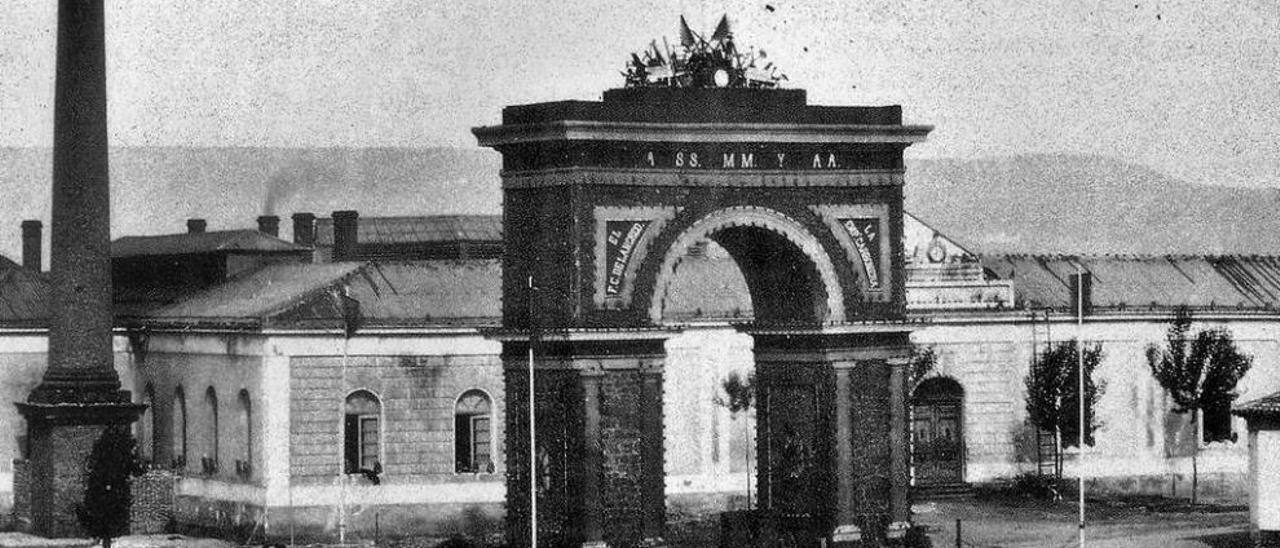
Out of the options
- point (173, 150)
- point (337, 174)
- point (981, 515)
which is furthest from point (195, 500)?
point (173, 150)

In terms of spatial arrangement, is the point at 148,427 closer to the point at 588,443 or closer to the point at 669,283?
the point at 669,283

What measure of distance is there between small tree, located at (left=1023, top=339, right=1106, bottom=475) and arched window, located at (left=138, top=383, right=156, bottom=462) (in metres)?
19.8

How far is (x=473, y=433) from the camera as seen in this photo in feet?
188

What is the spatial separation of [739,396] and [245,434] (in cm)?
1074

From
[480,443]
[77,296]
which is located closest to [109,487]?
[77,296]

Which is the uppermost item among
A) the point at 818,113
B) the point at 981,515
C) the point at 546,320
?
the point at 818,113

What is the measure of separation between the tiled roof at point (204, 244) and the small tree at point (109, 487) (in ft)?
36.7

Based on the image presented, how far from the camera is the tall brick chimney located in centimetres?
5238

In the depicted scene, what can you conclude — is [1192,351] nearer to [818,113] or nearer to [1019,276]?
[1019,276]

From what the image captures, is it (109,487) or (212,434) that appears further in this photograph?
(212,434)

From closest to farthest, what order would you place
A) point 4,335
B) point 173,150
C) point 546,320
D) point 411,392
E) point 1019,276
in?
point 546,320 < point 411,392 < point 4,335 < point 1019,276 < point 173,150

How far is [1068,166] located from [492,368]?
58.1 metres

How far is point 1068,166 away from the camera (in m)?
112

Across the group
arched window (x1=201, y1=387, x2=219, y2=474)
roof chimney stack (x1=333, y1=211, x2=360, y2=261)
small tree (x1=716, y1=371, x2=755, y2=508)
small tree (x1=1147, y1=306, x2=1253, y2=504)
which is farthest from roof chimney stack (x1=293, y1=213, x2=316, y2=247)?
small tree (x1=1147, y1=306, x2=1253, y2=504)
